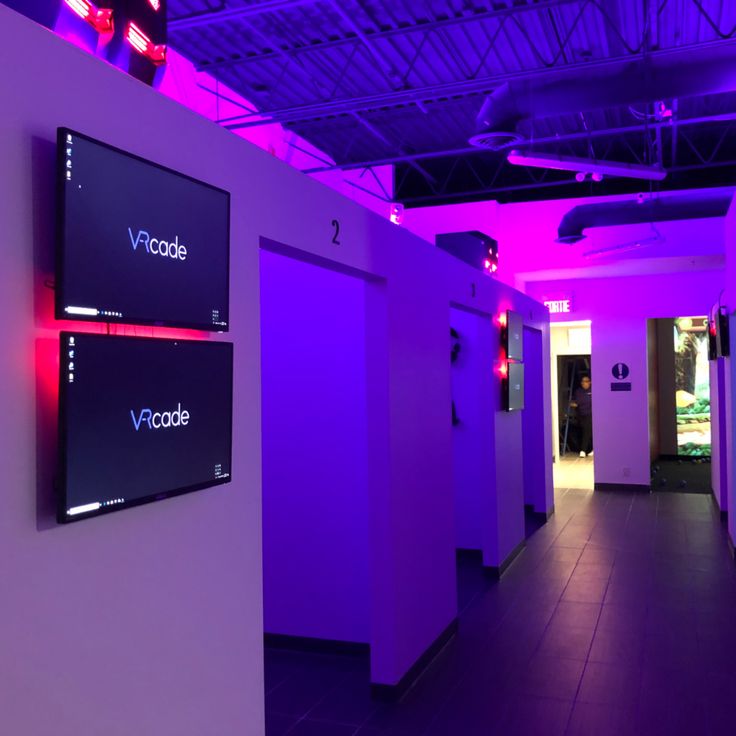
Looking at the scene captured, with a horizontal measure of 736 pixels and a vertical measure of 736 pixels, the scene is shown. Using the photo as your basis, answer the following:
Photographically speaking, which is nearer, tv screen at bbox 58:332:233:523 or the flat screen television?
tv screen at bbox 58:332:233:523

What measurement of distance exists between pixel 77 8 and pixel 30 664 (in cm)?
213

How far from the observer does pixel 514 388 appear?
24.3 feet

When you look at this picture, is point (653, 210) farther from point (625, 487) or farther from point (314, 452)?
point (314, 452)

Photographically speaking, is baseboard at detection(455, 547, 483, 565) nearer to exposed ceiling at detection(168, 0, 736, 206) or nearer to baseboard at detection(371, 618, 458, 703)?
baseboard at detection(371, 618, 458, 703)

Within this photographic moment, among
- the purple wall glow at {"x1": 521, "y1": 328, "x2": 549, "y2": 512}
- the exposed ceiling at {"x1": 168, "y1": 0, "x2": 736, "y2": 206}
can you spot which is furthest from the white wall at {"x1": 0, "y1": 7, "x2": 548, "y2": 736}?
the purple wall glow at {"x1": 521, "y1": 328, "x2": 549, "y2": 512}

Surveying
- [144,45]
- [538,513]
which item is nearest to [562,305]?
[538,513]

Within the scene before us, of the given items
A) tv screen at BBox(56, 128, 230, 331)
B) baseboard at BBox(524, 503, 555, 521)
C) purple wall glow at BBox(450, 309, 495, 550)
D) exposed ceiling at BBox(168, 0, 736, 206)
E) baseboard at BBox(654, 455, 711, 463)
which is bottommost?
baseboard at BBox(524, 503, 555, 521)

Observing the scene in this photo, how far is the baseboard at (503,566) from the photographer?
6.86 metres

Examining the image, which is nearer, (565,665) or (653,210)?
(565,665)

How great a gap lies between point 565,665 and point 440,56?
19.7 ft

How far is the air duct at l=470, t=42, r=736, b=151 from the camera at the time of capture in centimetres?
578

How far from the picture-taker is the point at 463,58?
8023mm

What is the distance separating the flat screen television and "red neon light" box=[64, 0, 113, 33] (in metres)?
5.00

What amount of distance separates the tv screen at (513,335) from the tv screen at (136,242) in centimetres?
494
